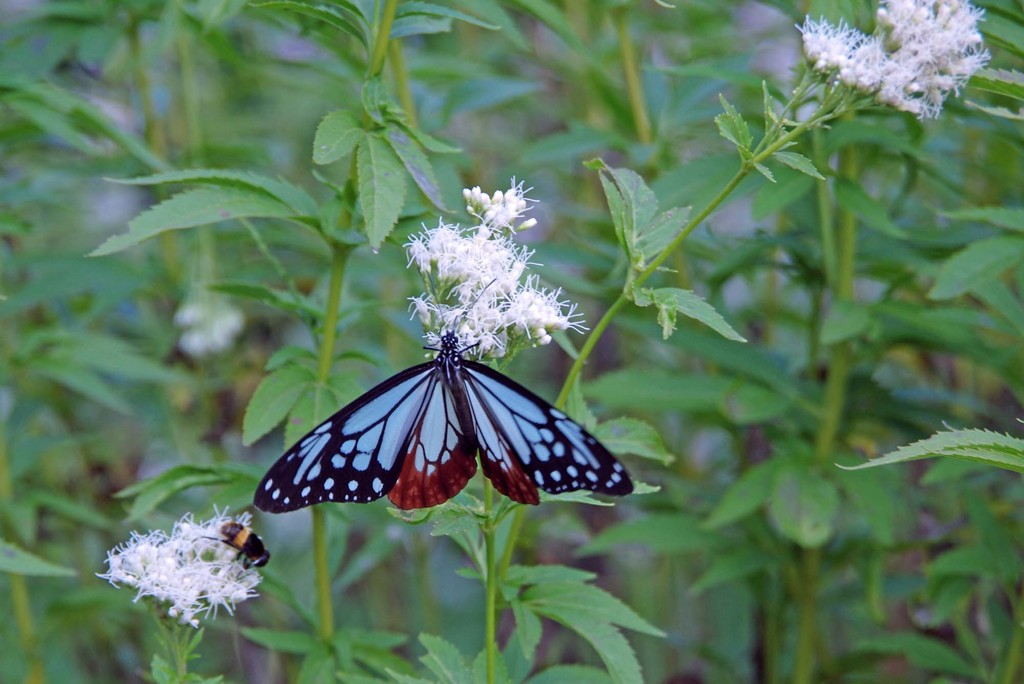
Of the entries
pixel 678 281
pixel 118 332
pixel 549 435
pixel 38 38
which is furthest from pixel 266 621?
pixel 549 435

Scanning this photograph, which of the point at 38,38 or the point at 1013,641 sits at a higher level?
the point at 38,38

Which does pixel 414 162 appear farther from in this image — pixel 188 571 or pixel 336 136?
pixel 188 571

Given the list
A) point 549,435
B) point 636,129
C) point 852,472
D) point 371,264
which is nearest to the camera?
point 549,435

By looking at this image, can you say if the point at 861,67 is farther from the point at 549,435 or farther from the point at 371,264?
the point at 371,264

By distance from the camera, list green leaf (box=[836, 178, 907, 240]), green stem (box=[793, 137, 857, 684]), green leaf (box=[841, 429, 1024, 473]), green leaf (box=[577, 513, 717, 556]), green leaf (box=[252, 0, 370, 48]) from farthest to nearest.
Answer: green leaf (box=[577, 513, 717, 556])
green stem (box=[793, 137, 857, 684])
green leaf (box=[836, 178, 907, 240])
green leaf (box=[252, 0, 370, 48])
green leaf (box=[841, 429, 1024, 473])

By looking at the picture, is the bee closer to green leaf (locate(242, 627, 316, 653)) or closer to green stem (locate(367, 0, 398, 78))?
green leaf (locate(242, 627, 316, 653))

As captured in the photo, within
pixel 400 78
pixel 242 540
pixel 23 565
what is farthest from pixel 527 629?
pixel 400 78

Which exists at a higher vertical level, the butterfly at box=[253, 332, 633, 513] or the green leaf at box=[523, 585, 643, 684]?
the butterfly at box=[253, 332, 633, 513]

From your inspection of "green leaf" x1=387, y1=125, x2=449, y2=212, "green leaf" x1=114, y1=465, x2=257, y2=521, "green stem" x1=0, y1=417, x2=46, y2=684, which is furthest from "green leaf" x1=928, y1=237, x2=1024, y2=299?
"green stem" x1=0, y1=417, x2=46, y2=684
